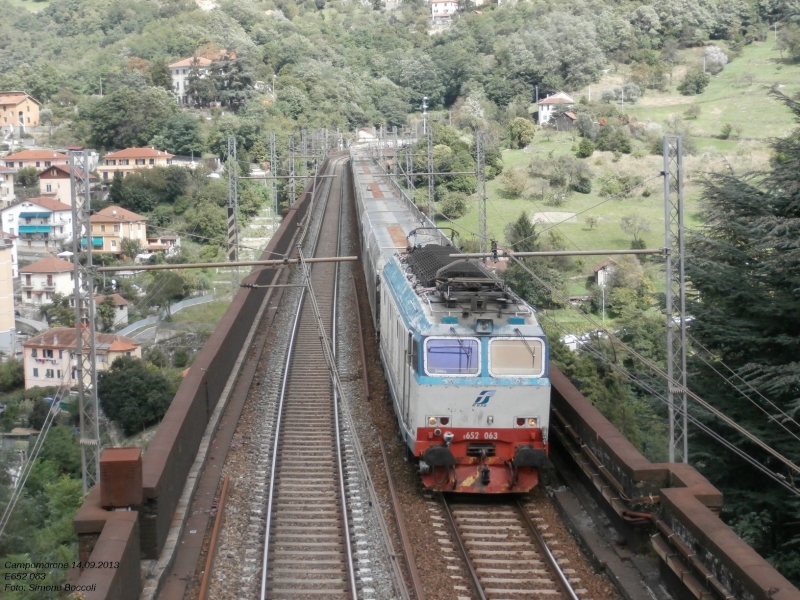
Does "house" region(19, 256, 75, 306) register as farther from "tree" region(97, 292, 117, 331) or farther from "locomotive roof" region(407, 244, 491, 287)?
"locomotive roof" region(407, 244, 491, 287)

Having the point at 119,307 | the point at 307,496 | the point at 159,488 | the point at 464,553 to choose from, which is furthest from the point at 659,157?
the point at 159,488

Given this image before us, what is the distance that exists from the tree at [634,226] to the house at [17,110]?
85.1m

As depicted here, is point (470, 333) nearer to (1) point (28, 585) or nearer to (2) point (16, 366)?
(1) point (28, 585)

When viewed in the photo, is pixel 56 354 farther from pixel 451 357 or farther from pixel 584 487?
pixel 584 487

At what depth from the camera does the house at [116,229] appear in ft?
196

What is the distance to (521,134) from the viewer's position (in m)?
85.3

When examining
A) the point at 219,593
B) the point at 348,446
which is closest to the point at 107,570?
the point at 219,593

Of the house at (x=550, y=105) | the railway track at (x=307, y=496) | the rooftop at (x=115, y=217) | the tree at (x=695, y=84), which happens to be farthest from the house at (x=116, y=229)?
the tree at (x=695, y=84)

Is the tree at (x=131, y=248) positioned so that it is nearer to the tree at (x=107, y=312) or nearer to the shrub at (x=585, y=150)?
the tree at (x=107, y=312)

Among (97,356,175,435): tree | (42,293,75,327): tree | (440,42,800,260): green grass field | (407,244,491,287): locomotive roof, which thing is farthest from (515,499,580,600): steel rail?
(42,293,75,327): tree

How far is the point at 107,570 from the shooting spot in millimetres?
7254

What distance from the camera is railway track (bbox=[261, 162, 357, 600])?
9.38 meters

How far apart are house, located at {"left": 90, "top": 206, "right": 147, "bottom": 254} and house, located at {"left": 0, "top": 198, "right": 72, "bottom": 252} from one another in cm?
1434

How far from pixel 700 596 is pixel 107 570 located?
4960 mm
